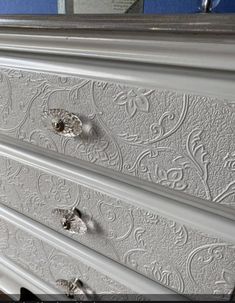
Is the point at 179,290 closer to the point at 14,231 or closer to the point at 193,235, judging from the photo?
the point at 193,235

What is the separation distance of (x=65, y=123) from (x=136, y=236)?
17cm

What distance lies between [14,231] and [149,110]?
432 mm

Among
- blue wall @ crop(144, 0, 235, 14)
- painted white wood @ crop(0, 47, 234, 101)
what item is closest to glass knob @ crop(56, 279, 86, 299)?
painted white wood @ crop(0, 47, 234, 101)

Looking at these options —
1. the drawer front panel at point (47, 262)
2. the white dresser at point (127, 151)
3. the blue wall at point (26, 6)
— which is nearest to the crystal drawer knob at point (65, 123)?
the white dresser at point (127, 151)

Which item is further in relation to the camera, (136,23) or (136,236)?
(136,236)

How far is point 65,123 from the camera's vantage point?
0.37m

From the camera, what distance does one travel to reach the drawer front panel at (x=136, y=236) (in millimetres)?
332

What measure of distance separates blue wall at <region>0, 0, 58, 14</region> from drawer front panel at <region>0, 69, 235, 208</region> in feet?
0.93

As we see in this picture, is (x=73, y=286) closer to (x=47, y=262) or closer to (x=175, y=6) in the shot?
(x=47, y=262)

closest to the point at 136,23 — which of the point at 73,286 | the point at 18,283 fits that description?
the point at 73,286

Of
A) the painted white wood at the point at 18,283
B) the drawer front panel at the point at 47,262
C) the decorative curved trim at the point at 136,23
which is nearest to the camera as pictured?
the decorative curved trim at the point at 136,23

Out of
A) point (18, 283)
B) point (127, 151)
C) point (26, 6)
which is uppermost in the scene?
point (26, 6)

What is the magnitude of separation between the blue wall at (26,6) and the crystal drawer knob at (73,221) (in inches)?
17.2

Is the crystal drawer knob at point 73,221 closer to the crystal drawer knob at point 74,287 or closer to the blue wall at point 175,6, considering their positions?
the crystal drawer knob at point 74,287
